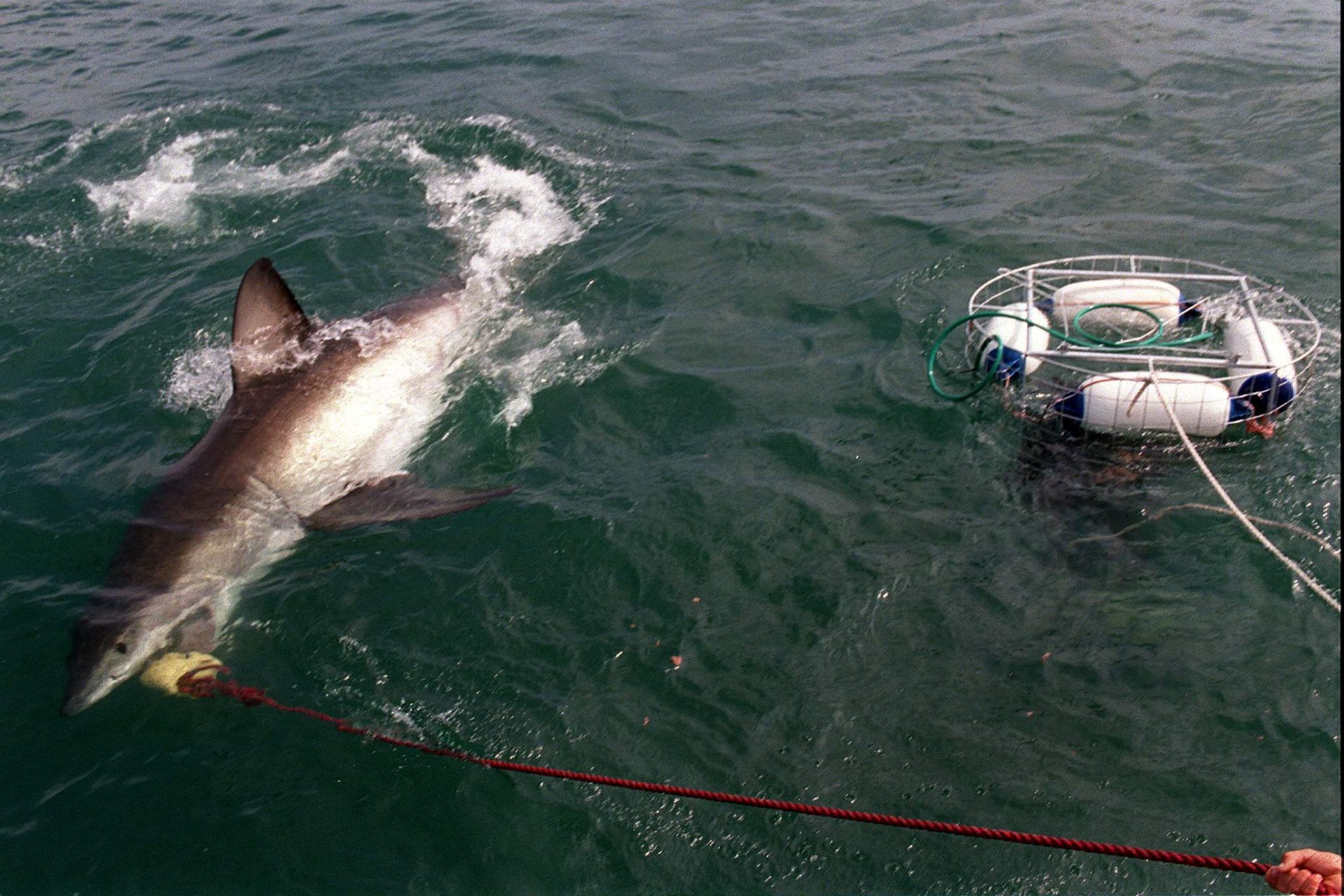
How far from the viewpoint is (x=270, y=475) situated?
681cm

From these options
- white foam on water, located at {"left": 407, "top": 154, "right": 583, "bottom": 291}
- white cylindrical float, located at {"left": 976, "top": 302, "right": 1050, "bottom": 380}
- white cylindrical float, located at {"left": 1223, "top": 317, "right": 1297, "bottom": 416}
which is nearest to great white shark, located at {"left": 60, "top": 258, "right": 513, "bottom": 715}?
white foam on water, located at {"left": 407, "top": 154, "right": 583, "bottom": 291}

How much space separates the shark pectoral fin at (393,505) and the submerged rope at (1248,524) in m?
4.24

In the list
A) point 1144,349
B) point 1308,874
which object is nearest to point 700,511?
point 1144,349

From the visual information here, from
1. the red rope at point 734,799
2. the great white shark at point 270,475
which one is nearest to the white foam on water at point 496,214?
the great white shark at point 270,475

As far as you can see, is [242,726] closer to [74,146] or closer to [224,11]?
[74,146]

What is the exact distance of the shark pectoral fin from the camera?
21.6 feet

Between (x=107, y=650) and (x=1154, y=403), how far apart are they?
21.8 feet

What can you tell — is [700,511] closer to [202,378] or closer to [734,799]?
[734,799]

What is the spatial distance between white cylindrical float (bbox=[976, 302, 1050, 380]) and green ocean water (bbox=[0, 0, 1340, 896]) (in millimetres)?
306

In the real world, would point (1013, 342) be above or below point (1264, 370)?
above

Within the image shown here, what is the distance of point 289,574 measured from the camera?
6461 millimetres

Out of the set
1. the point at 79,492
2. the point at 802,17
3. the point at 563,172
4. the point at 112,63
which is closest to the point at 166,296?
the point at 79,492

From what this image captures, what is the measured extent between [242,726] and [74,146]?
34.5 ft

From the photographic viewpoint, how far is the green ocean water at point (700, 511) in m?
4.78
